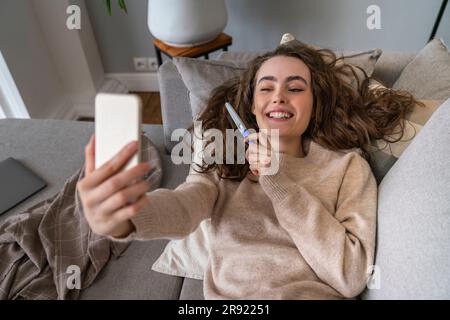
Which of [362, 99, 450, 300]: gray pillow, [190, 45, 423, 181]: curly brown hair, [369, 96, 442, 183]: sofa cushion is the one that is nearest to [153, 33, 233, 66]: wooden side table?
[190, 45, 423, 181]: curly brown hair

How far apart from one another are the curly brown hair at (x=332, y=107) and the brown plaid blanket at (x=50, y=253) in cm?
43

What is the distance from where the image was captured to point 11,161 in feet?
4.22

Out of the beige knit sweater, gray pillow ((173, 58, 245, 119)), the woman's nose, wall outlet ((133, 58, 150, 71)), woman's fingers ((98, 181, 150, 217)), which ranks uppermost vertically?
woman's fingers ((98, 181, 150, 217))

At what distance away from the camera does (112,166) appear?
530 millimetres

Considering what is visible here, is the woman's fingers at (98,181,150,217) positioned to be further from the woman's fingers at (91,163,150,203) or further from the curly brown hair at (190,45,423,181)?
the curly brown hair at (190,45,423,181)

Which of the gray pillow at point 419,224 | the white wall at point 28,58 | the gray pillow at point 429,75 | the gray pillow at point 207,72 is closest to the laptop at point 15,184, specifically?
the gray pillow at point 207,72

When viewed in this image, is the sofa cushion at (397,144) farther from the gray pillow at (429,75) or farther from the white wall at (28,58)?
the white wall at (28,58)

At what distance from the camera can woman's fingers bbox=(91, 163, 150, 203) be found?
0.53 meters

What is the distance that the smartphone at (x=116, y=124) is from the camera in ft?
1.73

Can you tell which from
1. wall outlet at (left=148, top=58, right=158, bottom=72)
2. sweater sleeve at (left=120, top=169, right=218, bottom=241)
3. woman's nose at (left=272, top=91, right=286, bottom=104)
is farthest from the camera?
wall outlet at (left=148, top=58, right=158, bottom=72)

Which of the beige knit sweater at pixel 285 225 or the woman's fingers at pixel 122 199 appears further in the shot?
the beige knit sweater at pixel 285 225

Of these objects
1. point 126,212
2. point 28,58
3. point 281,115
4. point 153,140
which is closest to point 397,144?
point 281,115

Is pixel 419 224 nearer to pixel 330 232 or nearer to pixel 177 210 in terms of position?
pixel 330 232
